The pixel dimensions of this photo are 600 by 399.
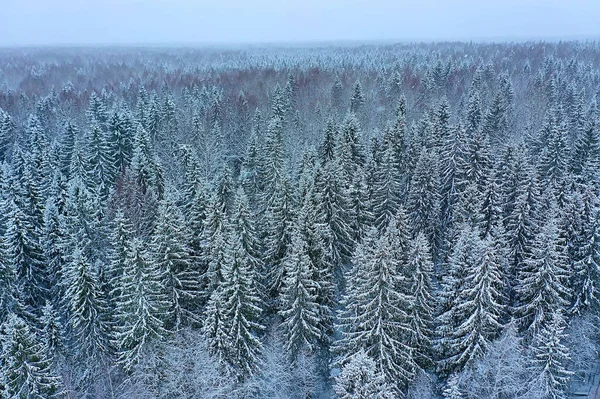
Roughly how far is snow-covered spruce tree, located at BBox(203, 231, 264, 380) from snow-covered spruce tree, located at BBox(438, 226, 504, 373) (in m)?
11.5

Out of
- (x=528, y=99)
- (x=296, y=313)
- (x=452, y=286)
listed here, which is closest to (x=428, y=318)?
(x=452, y=286)

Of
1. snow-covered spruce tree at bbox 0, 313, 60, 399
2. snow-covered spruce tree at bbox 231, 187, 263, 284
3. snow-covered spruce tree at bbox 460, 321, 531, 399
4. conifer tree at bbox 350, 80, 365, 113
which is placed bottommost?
snow-covered spruce tree at bbox 460, 321, 531, 399

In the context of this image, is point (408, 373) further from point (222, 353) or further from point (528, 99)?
point (528, 99)

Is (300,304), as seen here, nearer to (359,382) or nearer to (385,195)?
(359,382)

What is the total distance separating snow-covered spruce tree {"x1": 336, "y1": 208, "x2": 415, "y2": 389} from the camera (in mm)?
23844

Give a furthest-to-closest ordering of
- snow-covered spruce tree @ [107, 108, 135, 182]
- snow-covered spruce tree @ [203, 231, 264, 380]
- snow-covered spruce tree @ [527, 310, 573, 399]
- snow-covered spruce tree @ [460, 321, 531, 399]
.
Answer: snow-covered spruce tree @ [107, 108, 135, 182], snow-covered spruce tree @ [203, 231, 264, 380], snow-covered spruce tree @ [460, 321, 531, 399], snow-covered spruce tree @ [527, 310, 573, 399]

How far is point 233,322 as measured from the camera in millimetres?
26203

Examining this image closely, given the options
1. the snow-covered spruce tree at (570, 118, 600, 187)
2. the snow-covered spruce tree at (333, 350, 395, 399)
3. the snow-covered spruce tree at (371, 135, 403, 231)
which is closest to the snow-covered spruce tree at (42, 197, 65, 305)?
the snow-covered spruce tree at (371, 135, 403, 231)

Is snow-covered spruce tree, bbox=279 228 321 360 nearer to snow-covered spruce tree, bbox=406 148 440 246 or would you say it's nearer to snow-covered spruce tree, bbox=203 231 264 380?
snow-covered spruce tree, bbox=203 231 264 380

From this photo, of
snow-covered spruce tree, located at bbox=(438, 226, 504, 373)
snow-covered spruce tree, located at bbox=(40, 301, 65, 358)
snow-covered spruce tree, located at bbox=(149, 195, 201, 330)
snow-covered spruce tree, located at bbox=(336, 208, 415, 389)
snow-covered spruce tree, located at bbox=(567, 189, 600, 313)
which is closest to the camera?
snow-covered spruce tree, located at bbox=(336, 208, 415, 389)

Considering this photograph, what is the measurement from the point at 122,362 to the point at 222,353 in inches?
268

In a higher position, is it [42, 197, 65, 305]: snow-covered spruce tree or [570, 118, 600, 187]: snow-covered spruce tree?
[570, 118, 600, 187]: snow-covered spruce tree

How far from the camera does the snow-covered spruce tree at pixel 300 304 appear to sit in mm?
26328

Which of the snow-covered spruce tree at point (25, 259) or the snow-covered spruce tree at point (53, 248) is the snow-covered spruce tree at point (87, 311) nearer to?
the snow-covered spruce tree at point (53, 248)
